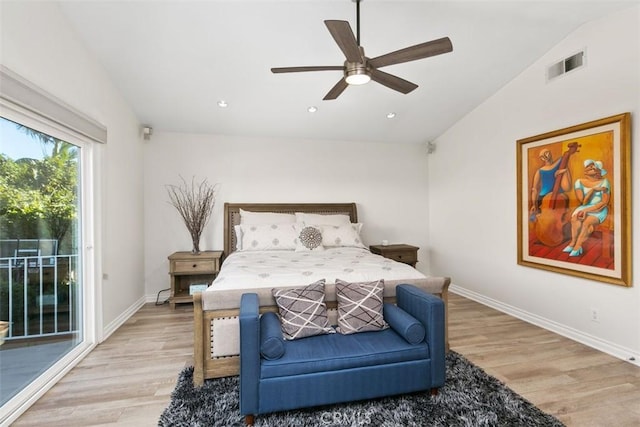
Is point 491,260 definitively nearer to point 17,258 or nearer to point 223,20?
point 223,20

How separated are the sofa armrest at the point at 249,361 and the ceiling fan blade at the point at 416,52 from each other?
6.02ft

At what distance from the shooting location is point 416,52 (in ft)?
6.52

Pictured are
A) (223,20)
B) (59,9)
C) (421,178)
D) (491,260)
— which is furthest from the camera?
(421,178)

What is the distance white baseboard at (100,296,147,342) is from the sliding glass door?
0.80ft

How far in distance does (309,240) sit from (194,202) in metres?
1.82

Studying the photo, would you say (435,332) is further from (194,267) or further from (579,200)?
(194,267)

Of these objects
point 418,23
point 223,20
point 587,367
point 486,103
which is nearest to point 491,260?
point 587,367

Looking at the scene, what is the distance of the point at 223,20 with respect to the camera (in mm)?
2504

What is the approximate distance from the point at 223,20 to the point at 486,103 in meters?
3.30

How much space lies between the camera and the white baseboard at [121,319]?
2959 mm

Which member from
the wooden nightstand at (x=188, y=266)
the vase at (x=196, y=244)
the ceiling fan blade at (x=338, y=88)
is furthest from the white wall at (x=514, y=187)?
the vase at (x=196, y=244)

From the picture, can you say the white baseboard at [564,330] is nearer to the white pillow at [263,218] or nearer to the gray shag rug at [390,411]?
the gray shag rug at [390,411]

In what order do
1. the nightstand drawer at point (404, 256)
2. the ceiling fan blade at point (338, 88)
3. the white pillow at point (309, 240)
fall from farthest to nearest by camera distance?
the nightstand drawer at point (404, 256)
the white pillow at point (309, 240)
the ceiling fan blade at point (338, 88)

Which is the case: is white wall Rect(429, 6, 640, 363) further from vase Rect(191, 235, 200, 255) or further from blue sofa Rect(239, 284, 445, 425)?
vase Rect(191, 235, 200, 255)
